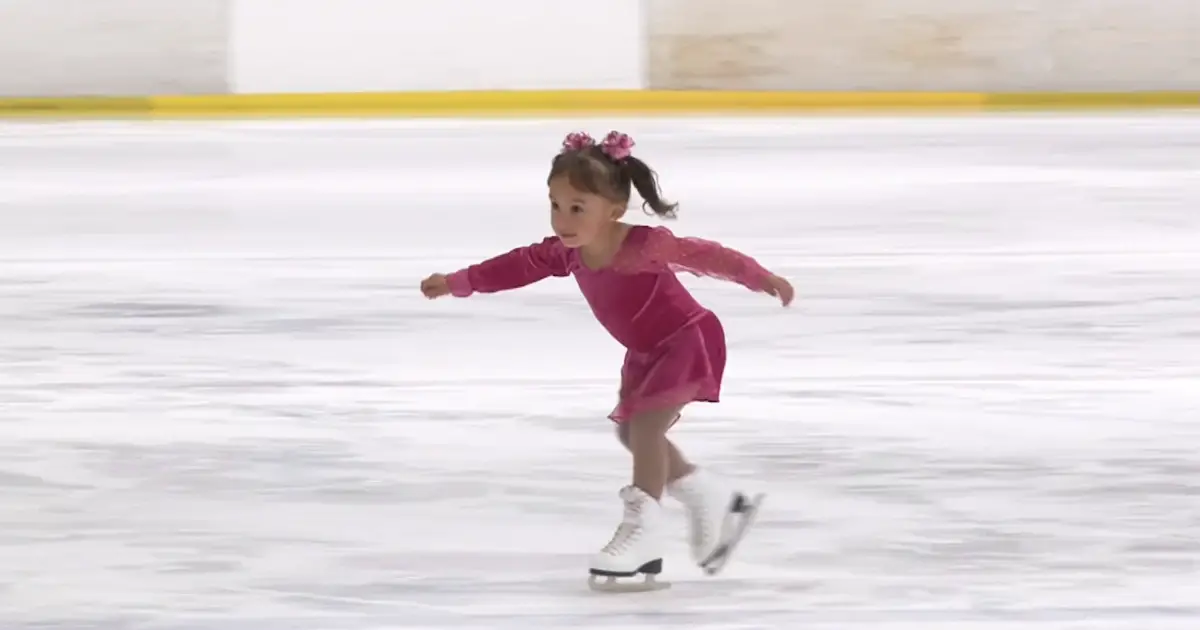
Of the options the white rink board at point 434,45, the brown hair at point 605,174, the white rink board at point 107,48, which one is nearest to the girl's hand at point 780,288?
the brown hair at point 605,174

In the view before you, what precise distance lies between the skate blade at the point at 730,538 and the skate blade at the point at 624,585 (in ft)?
0.18

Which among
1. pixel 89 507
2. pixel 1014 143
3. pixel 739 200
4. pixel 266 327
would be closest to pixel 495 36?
pixel 1014 143

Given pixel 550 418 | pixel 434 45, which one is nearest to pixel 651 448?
pixel 550 418

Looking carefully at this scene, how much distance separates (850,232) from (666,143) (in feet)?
7.52

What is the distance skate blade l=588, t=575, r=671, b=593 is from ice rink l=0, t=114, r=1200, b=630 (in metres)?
0.02

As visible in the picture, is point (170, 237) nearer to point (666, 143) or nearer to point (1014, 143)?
point (666, 143)

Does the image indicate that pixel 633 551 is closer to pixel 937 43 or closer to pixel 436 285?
pixel 436 285

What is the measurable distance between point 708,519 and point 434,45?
6.68 metres

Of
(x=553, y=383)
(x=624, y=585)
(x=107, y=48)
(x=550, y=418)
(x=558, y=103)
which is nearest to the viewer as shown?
(x=624, y=585)

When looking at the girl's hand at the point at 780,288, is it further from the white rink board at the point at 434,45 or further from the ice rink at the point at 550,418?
the white rink board at the point at 434,45

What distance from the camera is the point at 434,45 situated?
818 cm

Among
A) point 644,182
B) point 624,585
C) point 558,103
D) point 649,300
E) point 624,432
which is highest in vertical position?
point 644,182

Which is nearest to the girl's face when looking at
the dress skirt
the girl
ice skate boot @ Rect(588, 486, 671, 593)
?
the girl

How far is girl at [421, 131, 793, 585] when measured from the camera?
1.57 metres
